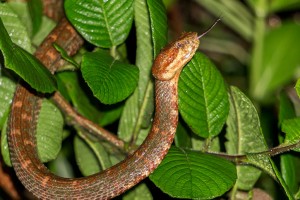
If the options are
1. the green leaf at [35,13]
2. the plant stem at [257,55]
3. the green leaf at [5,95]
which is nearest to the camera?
the green leaf at [5,95]

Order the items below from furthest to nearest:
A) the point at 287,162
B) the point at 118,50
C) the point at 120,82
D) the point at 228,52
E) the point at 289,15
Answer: the point at 289,15 < the point at 228,52 < the point at 118,50 < the point at 287,162 < the point at 120,82

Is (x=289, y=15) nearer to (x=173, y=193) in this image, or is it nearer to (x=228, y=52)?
(x=228, y=52)

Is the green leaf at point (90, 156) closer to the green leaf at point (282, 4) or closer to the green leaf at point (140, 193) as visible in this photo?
the green leaf at point (140, 193)

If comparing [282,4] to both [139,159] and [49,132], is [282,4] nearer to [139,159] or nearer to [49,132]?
[49,132]

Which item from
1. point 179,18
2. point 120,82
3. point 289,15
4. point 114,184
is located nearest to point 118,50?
point 120,82


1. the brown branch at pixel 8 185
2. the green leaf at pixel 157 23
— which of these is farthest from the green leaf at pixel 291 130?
the brown branch at pixel 8 185

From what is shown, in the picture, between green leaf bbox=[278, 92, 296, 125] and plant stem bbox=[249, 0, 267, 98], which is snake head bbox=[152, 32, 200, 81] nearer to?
green leaf bbox=[278, 92, 296, 125]
